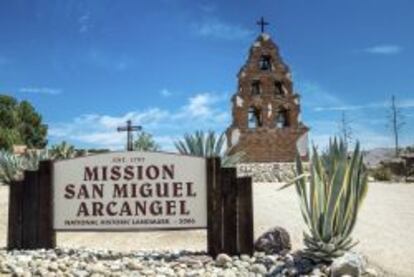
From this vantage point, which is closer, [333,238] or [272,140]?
[333,238]

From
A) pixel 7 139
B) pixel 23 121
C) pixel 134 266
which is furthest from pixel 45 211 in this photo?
pixel 23 121

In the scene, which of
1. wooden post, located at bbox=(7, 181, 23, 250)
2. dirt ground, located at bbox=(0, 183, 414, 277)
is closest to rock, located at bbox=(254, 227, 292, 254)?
dirt ground, located at bbox=(0, 183, 414, 277)

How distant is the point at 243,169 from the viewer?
2700cm

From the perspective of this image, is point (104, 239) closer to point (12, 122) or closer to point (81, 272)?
point (81, 272)

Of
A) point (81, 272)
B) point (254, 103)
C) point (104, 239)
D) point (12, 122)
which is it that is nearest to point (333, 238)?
point (81, 272)

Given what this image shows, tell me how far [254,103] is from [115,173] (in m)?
22.8

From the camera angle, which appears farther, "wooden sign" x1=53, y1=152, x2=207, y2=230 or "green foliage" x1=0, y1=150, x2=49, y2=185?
"green foliage" x1=0, y1=150, x2=49, y2=185

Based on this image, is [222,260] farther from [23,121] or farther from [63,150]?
[23,121]

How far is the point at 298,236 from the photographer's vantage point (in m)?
11.2

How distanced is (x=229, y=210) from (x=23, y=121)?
58882mm

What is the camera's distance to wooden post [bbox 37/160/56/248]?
9.77m

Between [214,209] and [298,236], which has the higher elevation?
[214,209]

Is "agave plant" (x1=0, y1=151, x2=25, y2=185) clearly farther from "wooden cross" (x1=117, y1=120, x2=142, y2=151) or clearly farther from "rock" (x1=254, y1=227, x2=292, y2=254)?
"rock" (x1=254, y1=227, x2=292, y2=254)

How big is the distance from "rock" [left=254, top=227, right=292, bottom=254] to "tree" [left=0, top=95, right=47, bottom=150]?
54547mm
